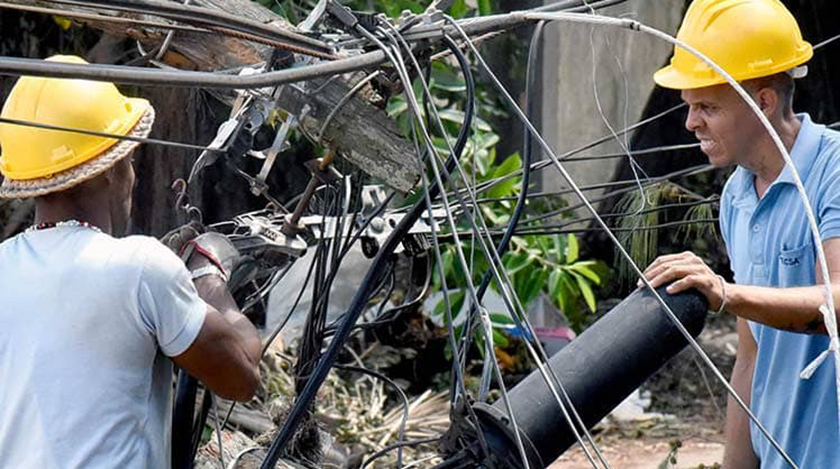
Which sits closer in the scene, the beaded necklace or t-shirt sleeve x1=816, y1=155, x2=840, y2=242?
the beaded necklace

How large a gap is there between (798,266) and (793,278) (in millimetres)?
29

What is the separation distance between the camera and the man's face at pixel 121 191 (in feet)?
9.02

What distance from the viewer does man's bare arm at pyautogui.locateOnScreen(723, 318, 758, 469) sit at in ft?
11.0

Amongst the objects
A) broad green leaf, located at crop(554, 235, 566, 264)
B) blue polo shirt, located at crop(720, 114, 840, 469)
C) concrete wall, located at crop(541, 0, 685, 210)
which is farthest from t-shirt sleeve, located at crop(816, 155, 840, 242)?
concrete wall, located at crop(541, 0, 685, 210)

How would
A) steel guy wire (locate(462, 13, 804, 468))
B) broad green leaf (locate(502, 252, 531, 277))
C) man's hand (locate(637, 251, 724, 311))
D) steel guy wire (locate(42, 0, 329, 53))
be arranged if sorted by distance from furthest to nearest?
broad green leaf (locate(502, 252, 531, 277))
man's hand (locate(637, 251, 724, 311))
steel guy wire (locate(462, 13, 804, 468))
steel guy wire (locate(42, 0, 329, 53))

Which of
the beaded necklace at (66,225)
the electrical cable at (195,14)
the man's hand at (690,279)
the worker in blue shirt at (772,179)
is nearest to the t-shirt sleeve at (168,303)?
the beaded necklace at (66,225)

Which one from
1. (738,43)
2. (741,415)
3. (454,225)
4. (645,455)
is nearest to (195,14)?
(454,225)

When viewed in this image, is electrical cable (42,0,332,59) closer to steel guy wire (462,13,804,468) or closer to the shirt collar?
steel guy wire (462,13,804,468)

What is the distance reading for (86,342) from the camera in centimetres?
256

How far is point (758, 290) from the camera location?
2.74m

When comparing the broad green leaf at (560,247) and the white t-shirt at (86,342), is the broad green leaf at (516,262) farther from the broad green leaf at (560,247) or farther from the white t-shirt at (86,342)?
the white t-shirt at (86,342)

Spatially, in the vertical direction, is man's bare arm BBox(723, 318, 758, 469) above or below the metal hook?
below

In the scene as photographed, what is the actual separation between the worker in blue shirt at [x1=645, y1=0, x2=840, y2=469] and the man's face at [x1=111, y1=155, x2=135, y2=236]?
129cm

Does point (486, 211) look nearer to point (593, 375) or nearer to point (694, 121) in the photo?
point (694, 121)
